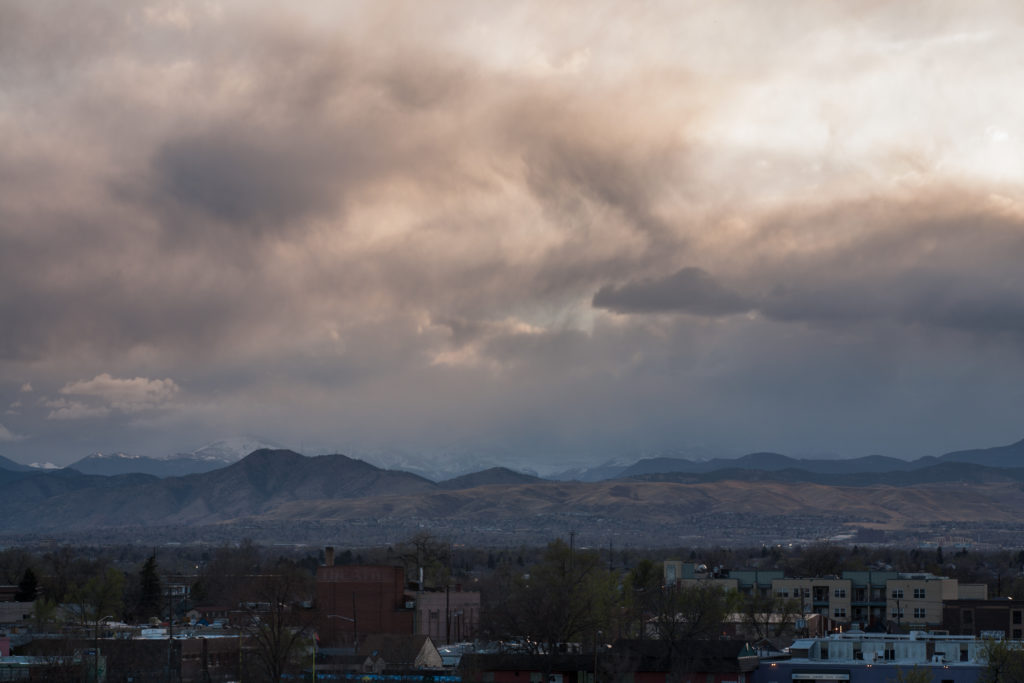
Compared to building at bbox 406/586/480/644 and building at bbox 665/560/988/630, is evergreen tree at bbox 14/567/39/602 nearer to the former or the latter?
building at bbox 406/586/480/644

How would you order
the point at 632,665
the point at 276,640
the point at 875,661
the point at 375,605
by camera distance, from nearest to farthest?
1. the point at 276,640
2. the point at 875,661
3. the point at 632,665
4. the point at 375,605

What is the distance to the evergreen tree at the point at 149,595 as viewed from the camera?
591 ft

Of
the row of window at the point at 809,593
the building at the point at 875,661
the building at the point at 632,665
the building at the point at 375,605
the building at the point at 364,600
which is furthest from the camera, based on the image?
the row of window at the point at 809,593

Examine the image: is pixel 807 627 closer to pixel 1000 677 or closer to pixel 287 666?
pixel 1000 677

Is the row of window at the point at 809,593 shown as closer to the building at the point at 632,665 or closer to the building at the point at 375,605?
the building at the point at 375,605

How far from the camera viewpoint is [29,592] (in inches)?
6875

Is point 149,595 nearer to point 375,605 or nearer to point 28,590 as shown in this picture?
point 28,590

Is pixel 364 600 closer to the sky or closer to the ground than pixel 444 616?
closer to the sky

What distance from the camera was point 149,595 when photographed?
601 feet

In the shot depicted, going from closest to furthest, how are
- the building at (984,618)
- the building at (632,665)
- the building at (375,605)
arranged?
1. the building at (632,665)
2. the building at (375,605)
3. the building at (984,618)

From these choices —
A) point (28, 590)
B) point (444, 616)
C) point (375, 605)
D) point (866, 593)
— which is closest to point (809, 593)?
point (866, 593)

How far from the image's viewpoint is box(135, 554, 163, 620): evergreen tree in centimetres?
18012

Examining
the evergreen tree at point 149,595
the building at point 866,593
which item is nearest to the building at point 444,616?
the building at point 866,593

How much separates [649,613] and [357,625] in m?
33.1
